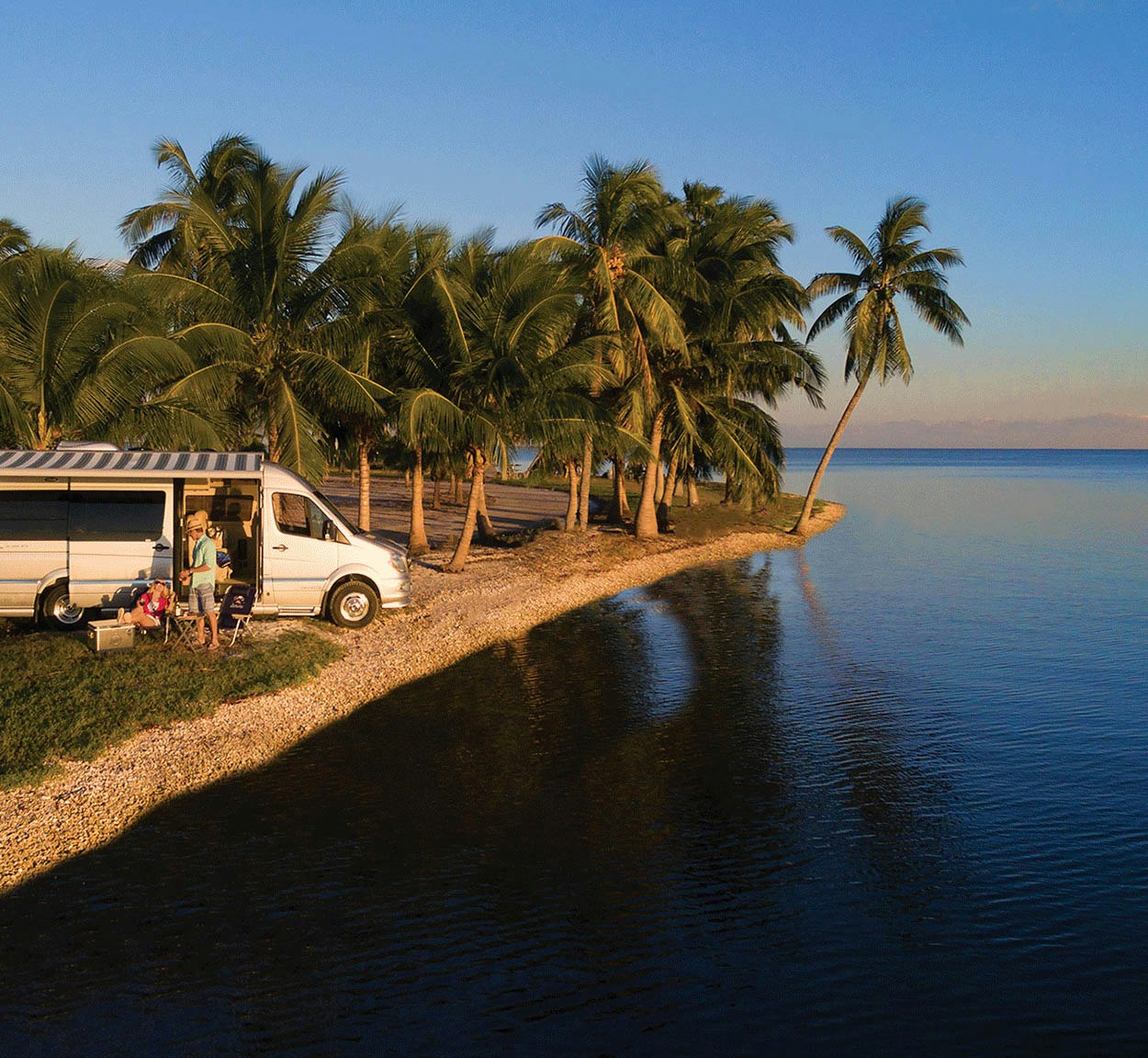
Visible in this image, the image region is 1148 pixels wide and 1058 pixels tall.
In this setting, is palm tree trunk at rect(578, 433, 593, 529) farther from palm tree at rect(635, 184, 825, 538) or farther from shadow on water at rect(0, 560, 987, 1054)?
shadow on water at rect(0, 560, 987, 1054)

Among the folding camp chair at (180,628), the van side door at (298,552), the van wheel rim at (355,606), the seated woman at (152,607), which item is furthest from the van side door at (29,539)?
the van wheel rim at (355,606)

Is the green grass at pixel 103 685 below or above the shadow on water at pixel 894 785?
above

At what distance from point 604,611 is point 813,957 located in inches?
614

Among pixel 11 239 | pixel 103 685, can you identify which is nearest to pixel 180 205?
pixel 11 239

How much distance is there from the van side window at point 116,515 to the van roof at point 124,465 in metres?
0.42

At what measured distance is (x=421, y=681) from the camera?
617 inches

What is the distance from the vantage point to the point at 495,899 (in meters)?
8.41

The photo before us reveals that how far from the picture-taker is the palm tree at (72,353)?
18906 millimetres

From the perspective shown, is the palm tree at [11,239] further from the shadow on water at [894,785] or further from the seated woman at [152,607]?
the shadow on water at [894,785]

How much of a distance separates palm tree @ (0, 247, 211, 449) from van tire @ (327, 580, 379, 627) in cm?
554

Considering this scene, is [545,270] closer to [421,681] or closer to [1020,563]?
[421,681]

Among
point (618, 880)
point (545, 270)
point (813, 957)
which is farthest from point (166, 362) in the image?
point (813, 957)

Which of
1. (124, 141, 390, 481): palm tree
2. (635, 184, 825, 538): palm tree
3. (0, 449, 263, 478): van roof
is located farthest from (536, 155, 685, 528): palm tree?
(0, 449, 263, 478): van roof

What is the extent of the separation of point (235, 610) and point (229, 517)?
221 centimetres
